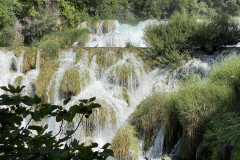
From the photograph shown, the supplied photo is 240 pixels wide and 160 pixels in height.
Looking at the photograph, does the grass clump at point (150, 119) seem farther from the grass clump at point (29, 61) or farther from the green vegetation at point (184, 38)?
the grass clump at point (29, 61)

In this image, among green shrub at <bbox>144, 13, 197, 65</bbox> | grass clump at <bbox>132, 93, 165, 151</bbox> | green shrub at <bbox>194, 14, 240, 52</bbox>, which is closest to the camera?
grass clump at <bbox>132, 93, 165, 151</bbox>

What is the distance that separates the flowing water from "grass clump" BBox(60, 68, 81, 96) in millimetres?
132

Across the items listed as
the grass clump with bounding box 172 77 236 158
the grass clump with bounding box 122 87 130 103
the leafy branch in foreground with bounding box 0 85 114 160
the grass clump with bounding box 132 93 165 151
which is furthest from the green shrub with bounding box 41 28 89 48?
the leafy branch in foreground with bounding box 0 85 114 160

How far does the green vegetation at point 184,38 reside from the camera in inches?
351

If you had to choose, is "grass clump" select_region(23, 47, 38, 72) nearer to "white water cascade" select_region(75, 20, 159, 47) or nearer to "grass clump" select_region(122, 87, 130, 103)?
"white water cascade" select_region(75, 20, 159, 47)

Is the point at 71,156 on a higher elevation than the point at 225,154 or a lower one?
higher

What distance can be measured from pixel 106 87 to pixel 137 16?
14.4 m

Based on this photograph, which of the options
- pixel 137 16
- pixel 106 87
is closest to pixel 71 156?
pixel 106 87

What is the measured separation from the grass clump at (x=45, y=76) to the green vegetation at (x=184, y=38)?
11.1ft

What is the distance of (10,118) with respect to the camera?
139cm

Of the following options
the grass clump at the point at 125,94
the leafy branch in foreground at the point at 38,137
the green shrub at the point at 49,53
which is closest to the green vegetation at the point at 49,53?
the green shrub at the point at 49,53

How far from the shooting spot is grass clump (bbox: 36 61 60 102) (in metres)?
8.91

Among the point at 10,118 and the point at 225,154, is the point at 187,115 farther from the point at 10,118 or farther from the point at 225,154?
the point at 10,118

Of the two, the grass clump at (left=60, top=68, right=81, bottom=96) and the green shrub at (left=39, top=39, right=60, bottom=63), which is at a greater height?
the green shrub at (left=39, top=39, right=60, bottom=63)
